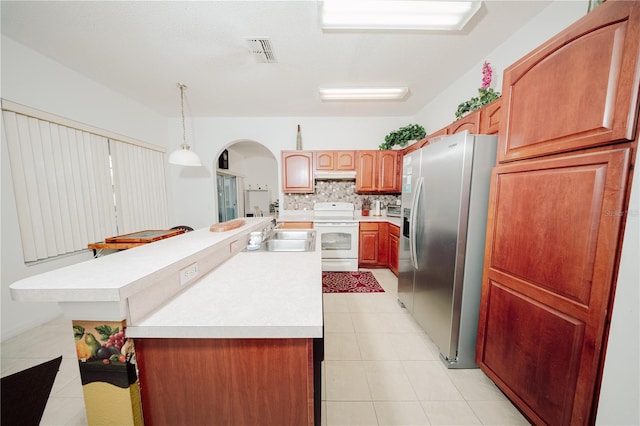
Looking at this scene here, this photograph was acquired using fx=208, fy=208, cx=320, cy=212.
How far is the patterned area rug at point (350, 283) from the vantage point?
2768mm

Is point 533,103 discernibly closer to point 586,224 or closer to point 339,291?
point 586,224

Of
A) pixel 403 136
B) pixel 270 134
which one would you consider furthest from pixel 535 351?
pixel 270 134

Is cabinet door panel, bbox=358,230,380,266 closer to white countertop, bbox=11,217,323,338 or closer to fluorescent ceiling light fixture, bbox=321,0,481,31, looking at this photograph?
white countertop, bbox=11,217,323,338

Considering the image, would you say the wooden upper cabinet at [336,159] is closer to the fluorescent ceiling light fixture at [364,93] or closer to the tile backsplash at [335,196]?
the tile backsplash at [335,196]

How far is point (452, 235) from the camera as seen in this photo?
1513 mm

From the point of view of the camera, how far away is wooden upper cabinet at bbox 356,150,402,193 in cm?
359

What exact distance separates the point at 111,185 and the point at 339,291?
330 cm

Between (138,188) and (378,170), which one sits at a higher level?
(378,170)

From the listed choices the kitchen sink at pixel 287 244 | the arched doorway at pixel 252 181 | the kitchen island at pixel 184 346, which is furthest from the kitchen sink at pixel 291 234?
the arched doorway at pixel 252 181

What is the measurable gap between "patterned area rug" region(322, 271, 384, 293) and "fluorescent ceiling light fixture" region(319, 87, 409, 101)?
2534 millimetres

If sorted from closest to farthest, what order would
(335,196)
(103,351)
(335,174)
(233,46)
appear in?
1. (103,351)
2. (233,46)
3. (335,174)
4. (335,196)

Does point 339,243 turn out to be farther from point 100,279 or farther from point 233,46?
point 100,279

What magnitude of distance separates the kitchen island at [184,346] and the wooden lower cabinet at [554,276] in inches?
44.6

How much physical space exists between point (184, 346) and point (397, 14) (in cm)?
231
